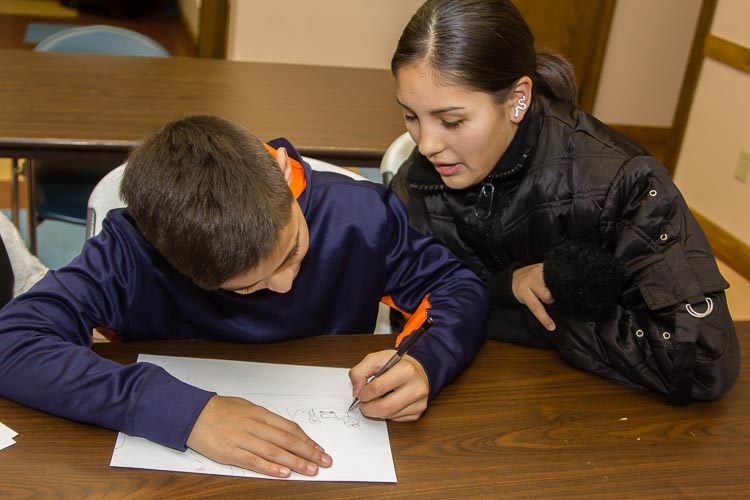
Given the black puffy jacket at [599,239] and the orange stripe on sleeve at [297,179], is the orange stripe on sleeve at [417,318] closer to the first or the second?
the black puffy jacket at [599,239]

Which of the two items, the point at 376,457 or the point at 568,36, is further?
the point at 568,36

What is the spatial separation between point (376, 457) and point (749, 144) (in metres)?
2.98

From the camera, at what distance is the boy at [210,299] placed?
978 mm

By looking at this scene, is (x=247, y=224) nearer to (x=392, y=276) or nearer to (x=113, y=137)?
(x=392, y=276)

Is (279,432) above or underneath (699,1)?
underneath

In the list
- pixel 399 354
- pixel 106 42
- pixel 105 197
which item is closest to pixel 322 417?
pixel 399 354

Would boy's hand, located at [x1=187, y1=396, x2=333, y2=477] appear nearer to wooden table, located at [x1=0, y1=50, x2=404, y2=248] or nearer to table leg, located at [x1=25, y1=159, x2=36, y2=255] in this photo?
wooden table, located at [x1=0, y1=50, x2=404, y2=248]

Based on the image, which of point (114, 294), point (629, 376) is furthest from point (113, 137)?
point (629, 376)

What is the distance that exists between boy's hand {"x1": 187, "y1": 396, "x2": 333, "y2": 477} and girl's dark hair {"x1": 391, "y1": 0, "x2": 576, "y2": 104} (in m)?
0.63

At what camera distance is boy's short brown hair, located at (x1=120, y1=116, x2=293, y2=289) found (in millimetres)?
981

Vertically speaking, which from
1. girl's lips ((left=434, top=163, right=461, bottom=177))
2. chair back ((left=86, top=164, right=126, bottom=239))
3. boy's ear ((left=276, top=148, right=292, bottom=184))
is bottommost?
chair back ((left=86, top=164, right=126, bottom=239))

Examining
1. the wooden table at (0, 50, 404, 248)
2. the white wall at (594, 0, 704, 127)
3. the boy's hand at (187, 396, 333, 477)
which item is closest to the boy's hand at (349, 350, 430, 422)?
the boy's hand at (187, 396, 333, 477)

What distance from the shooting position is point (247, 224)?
99 cm

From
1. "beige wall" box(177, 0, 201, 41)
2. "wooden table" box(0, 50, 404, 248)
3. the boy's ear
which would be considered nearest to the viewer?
the boy's ear
